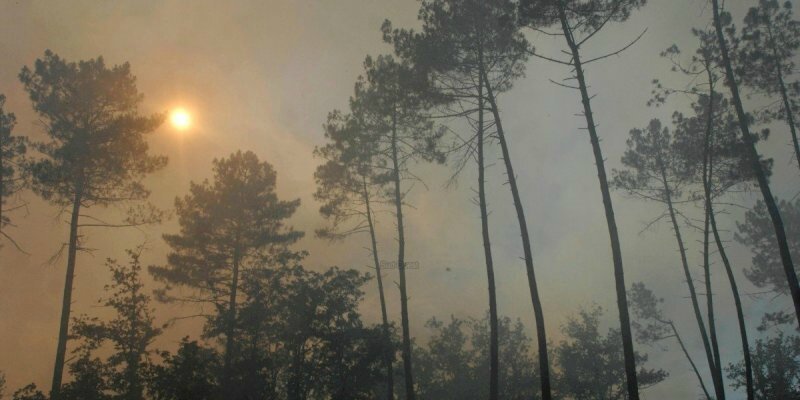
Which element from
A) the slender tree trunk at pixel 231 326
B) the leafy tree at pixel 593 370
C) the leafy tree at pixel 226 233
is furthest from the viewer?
the leafy tree at pixel 593 370

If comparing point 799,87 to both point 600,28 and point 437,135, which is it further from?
point 437,135

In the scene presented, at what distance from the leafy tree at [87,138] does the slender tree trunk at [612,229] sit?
16681 mm

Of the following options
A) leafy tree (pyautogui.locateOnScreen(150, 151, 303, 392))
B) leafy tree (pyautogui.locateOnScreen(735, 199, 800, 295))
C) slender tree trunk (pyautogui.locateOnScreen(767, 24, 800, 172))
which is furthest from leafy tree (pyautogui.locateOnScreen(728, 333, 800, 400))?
leafy tree (pyautogui.locateOnScreen(150, 151, 303, 392))

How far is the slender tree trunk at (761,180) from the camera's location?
44.3ft

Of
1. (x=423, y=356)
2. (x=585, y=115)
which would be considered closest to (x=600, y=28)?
(x=585, y=115)

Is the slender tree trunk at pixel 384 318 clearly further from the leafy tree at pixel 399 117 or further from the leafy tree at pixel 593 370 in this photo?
the leafy tree at pixel 593 370

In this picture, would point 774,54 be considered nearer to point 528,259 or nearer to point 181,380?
point 528,259

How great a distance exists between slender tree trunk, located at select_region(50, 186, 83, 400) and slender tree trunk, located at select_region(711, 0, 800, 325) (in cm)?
2318

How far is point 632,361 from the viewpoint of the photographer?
11.2m

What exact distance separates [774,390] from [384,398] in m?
27.5

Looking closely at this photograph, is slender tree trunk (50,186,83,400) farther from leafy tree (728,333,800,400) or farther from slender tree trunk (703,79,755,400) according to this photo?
leafy tree (728,333,800,400)

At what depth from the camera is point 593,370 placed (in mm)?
37656

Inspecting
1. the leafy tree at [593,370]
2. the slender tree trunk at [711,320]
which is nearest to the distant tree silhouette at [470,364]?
the leafy tree at [593,370]

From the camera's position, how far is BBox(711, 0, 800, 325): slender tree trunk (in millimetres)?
13498
